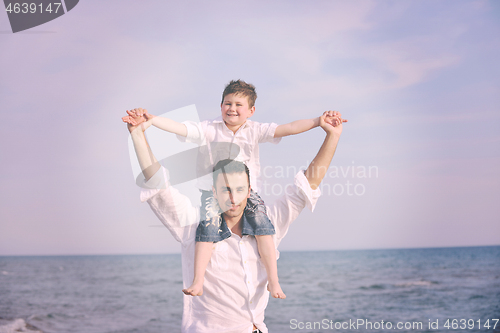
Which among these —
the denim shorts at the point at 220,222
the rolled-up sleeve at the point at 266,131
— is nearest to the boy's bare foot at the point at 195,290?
the denim shorts at the point at 220,222

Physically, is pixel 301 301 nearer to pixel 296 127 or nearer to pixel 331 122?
pixel 296 127

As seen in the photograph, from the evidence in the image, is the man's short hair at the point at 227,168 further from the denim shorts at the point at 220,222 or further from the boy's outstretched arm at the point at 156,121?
the boy's outstretched arm at the point at 156,121

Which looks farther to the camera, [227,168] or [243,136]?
[243,136]

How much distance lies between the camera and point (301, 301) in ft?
55.9

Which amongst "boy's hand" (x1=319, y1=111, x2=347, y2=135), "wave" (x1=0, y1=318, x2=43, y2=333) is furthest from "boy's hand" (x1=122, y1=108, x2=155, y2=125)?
"wave" (x1=0, y1=318, x2=43, y2=333)

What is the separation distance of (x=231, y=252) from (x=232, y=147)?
2.61 ft

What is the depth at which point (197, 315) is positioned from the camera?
2.27 m

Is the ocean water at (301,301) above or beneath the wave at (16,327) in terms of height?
beneath

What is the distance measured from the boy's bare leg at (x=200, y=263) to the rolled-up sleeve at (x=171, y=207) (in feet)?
0.40

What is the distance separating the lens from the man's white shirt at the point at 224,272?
220cm

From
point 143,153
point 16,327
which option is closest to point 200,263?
point 143,153

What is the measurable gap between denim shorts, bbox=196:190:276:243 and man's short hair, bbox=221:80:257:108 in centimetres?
90

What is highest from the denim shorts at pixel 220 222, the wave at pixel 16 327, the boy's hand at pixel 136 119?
the boy's hand at pixel 136 119

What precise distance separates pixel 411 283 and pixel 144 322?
15505 mm
